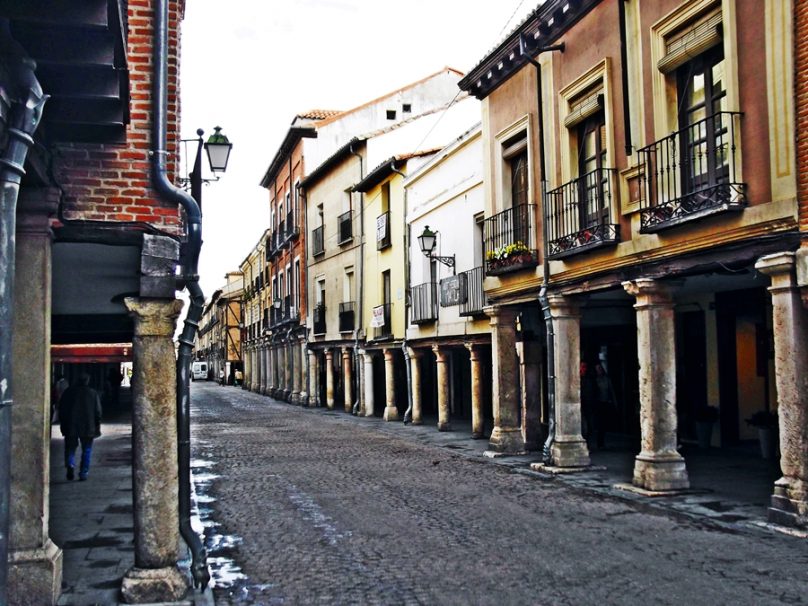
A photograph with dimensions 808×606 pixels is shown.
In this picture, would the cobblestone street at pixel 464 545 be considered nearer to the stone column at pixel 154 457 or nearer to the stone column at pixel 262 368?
the stone column at pixel 154 457

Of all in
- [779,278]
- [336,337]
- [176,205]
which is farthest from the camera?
[336,337]

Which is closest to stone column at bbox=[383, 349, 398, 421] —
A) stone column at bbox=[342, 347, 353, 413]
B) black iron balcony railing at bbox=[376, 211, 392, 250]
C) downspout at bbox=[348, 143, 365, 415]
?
downspout at bbox=[348, 143, 365, 415]

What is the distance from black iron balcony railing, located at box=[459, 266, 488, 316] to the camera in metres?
19.7

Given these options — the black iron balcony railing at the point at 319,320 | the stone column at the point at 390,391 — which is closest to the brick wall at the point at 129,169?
the stone column at the point at 390,391

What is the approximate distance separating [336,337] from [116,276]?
2588 centimetres

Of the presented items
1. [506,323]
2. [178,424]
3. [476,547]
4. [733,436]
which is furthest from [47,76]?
[733,436]

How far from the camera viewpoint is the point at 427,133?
31.2 m

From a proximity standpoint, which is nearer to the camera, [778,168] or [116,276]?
[116,276]

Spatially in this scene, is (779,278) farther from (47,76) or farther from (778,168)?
(47,76)

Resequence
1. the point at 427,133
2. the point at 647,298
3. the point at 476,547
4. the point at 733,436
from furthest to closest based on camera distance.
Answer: the point at 427,133, the point at 733,436, the point at 647,298, the point at 476,547

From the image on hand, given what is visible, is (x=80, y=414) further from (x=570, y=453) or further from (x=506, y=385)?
(x=506, y=385)

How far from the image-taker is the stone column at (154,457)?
655 centimetres

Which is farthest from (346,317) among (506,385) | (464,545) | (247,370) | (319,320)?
(247,370)

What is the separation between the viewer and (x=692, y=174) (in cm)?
1095
